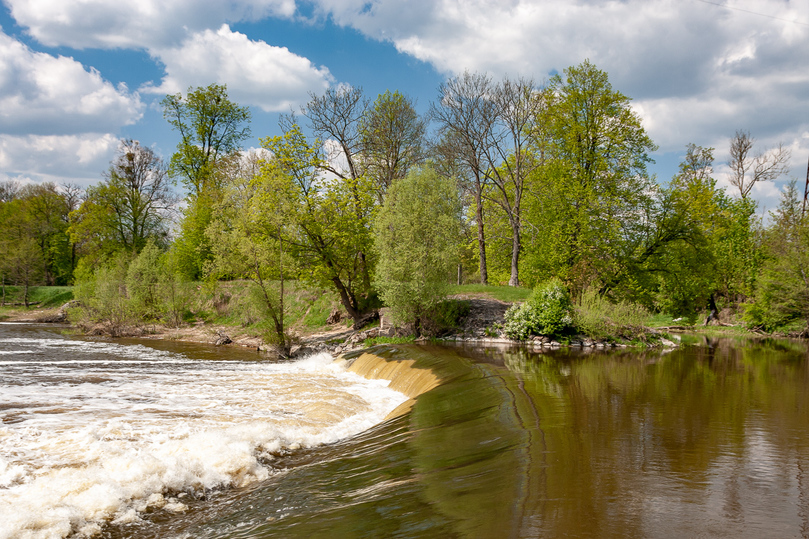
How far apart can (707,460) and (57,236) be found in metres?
62.7

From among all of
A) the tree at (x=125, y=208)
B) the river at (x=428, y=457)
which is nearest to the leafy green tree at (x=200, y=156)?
the tree at (x=125, y=208)

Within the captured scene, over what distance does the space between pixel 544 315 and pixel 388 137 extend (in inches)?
602

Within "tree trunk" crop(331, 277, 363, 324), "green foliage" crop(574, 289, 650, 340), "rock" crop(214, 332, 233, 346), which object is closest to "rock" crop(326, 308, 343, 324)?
"tree trunk" crop(331, 277, 363, 324)

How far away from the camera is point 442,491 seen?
5.24m

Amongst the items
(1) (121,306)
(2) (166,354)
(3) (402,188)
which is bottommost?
(2) (166,354)

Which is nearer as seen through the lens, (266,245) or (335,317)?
(266,245)

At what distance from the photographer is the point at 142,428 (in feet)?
30.8

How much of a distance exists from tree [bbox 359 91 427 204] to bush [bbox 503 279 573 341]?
1177cm

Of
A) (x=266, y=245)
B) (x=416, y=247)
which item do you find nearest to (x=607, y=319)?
(x=416, y=247)

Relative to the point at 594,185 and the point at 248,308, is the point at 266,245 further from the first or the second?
the point at 594,185

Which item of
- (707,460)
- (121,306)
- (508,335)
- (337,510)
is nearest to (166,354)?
(121,306)

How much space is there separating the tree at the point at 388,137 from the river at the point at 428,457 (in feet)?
61.7

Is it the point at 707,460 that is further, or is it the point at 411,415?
the point at 411,415

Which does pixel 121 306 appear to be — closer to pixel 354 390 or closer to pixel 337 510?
pixel 354 390
